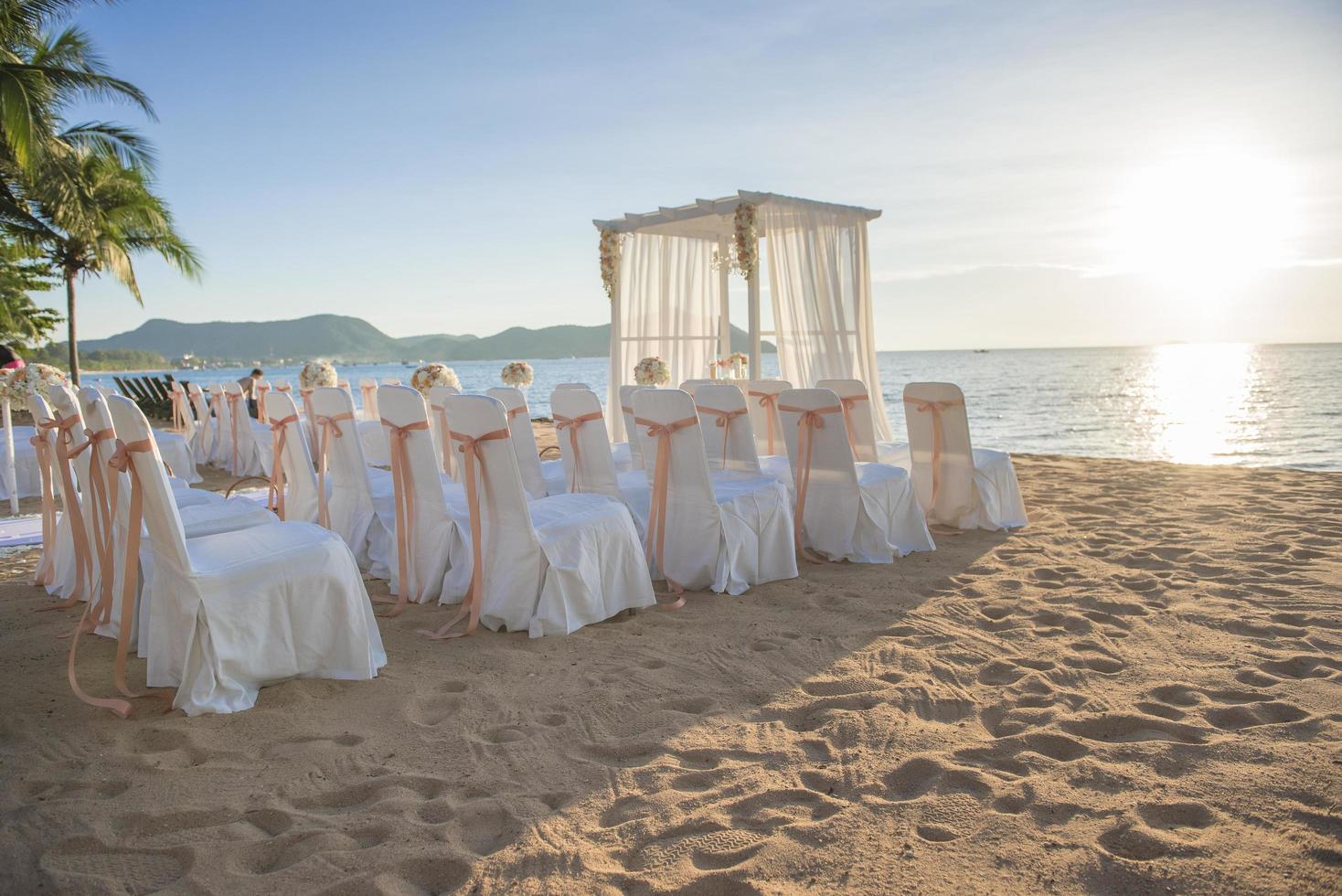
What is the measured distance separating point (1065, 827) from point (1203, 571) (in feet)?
8.66

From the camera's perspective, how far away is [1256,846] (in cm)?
162

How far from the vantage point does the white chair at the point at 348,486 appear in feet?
12.8

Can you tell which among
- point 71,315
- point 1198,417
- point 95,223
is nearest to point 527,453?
point 95,223

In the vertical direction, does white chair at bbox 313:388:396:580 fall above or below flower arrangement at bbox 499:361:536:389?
below

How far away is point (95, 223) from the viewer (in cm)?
1388

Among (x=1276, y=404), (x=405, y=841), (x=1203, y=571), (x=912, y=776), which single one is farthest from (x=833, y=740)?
(x=1276, y=404)

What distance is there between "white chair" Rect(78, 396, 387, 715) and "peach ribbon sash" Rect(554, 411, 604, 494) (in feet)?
4.70

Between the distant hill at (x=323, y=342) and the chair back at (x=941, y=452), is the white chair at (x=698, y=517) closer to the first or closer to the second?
A: the chair back at (x=941, y=452)

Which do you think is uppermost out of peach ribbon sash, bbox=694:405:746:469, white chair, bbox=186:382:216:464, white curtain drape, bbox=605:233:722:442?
white curtain drape, bbox=605:233:722:442

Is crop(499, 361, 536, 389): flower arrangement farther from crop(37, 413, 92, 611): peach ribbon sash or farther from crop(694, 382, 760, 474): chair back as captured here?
crop(37, 413, 92, 611): peach ribbon sash

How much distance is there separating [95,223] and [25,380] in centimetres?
1118

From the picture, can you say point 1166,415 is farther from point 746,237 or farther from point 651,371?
point 651,371

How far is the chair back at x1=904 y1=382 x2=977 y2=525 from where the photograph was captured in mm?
4652

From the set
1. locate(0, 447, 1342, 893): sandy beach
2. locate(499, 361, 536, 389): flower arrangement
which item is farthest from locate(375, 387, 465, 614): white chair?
locate(499, 361, 536, 389): flower arrangement
